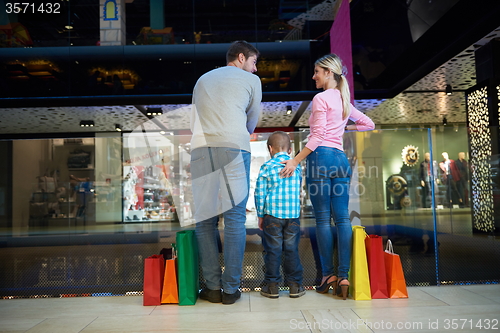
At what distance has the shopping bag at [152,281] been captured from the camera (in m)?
2.04

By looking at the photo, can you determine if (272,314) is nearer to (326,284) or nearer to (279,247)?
(279,247)

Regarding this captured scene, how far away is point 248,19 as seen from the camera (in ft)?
26.1

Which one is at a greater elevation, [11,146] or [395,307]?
[11,146]

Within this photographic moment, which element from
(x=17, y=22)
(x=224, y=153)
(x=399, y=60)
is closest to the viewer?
(x=224, y=153)

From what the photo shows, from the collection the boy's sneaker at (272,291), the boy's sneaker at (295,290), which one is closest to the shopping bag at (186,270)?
the boy's sneaker at (272,291)

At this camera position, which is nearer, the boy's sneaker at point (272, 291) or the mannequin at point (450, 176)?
the boy's sneaker at point (272, 291)

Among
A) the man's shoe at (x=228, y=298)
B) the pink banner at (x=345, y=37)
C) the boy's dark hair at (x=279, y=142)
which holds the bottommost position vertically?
the man's shoe at (x=228, y=298)

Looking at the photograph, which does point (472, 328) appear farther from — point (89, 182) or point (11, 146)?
point (11, 146)

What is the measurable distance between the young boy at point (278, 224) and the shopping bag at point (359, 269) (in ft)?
0.87

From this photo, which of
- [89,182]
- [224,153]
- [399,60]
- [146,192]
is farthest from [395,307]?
[399,60]

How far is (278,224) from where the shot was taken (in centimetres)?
210

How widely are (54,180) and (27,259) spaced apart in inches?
22.4

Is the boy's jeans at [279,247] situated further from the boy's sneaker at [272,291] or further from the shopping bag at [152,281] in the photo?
the shopping bag at [152,281]

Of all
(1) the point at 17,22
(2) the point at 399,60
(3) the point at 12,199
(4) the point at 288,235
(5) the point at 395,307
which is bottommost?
(5) the point at 395,307
